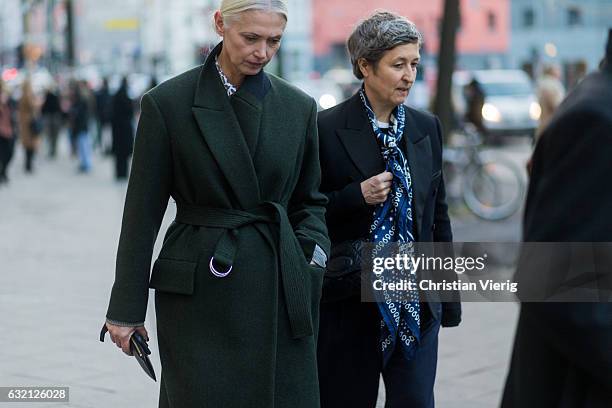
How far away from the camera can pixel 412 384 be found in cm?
439

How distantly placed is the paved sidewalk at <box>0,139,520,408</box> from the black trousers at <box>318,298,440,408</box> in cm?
183

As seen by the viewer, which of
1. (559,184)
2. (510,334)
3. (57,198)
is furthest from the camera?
(57,198)

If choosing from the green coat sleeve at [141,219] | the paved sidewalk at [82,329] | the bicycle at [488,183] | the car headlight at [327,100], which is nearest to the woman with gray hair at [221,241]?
the green coat sleeve at [141,219]

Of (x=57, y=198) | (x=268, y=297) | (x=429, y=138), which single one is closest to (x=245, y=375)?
(x=268, y=297)

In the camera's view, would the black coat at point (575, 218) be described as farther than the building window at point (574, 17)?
No

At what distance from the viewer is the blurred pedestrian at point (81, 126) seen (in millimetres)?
24250

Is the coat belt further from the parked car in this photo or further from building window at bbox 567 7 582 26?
building window at bbox 567 7 582 26

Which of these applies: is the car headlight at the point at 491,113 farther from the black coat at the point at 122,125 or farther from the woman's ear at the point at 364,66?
the woman's ear at the point at 364,66

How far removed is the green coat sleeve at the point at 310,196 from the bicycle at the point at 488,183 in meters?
10.3

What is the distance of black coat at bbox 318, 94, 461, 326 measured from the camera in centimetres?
442

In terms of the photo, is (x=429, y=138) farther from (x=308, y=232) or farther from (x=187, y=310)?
(x=187, y=310)

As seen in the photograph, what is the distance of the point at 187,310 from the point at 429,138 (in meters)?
1.30

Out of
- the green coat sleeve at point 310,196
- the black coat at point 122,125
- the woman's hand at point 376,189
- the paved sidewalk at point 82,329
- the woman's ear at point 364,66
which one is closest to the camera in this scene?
the green coat sleeve at point 310,196
